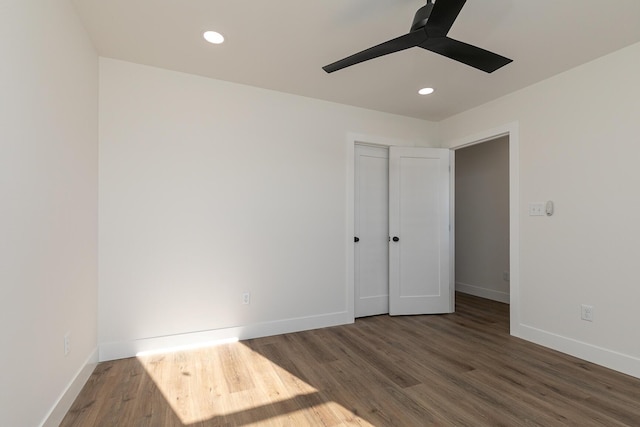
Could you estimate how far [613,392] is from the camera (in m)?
2.07

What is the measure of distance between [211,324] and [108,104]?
215cm

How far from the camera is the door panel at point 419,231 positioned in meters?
3.77

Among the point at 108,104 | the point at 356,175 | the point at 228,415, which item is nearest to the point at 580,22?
the point at 356,175

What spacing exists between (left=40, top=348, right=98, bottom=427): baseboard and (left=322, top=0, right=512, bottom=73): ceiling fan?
103 inches

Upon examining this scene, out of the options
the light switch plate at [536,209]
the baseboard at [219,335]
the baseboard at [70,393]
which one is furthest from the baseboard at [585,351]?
the baseboard at [70,393]

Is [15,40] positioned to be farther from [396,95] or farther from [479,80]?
[479,80]

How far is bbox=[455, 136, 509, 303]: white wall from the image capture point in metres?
4.48

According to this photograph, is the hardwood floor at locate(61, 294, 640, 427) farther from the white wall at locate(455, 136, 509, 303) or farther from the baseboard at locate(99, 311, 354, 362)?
the white wall at locate(455, 136, 509, 303)

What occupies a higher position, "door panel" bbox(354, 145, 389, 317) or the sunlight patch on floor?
"door panel" bbox(354, 145, 389, 317)

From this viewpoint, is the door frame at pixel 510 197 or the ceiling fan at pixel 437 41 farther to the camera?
the door frame at pixel 510 197

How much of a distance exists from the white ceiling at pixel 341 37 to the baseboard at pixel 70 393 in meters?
2.44

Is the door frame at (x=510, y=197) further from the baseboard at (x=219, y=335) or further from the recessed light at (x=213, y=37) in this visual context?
the recessed light at (x=213, y=37)

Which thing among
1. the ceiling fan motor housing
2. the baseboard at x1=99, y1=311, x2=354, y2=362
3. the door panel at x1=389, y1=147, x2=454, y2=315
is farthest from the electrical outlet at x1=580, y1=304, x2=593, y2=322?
the ceiling fan motor housing

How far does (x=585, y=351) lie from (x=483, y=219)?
2481 mm
